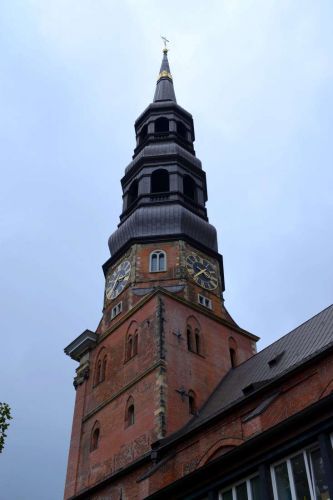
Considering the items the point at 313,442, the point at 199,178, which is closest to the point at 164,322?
the point at 199,178

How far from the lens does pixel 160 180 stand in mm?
37562

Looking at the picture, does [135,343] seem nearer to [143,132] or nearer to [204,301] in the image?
[204,301]

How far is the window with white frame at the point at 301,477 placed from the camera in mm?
10781

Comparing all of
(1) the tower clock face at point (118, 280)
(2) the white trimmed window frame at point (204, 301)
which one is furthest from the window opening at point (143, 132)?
(2) the white trimmed window frame at point (204, 301)

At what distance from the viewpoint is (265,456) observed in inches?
474

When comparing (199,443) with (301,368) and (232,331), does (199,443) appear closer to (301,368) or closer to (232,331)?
(301,368)

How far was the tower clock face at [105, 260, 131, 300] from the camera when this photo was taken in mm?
31844

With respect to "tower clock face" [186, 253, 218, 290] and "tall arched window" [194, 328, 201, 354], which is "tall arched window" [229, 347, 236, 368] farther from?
"tower clock face" [186, 253, 218, 290]

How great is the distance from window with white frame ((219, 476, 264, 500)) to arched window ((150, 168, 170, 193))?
83.9ft

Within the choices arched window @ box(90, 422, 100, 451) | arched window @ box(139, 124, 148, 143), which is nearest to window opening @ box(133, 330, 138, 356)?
arched window @ box(90, 422, 100, 451)

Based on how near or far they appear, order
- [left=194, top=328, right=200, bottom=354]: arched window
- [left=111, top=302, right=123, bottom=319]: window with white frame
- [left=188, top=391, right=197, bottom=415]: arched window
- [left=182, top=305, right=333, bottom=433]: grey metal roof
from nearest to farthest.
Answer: [left=182, top=305, right=333, bottom=433]: grey metal roof → [left=188, top=391, right=197, bottom=415]: arched window → [left=194, top=328, right=200, bottom=354]: arched window → [left=111, top=302, right=123, bottom=319]: window with white frame

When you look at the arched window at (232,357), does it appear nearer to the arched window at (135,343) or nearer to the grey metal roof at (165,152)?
the arched window at (135,343)

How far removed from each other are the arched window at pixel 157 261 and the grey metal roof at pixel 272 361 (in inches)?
265

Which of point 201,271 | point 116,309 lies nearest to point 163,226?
point 201,271
